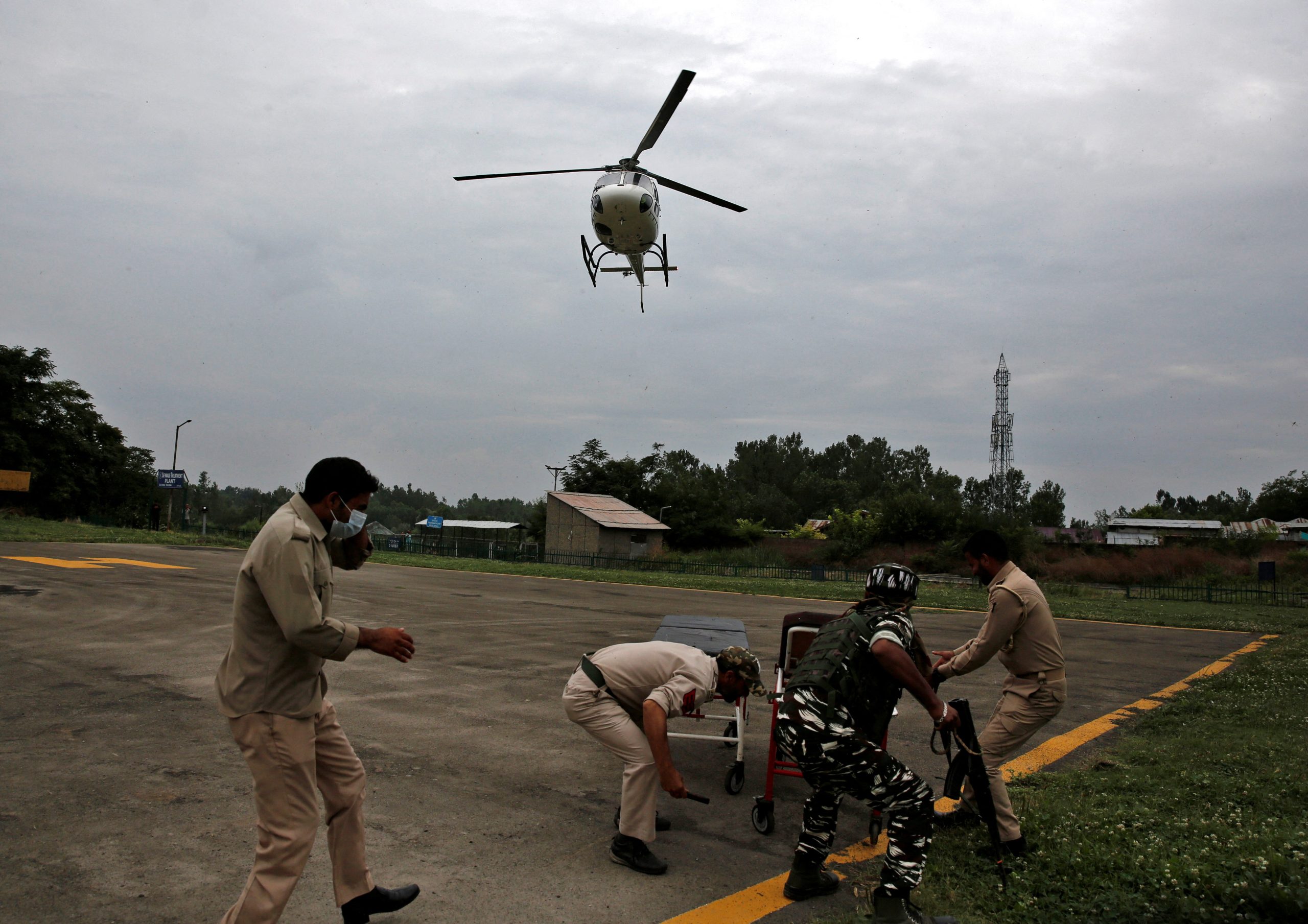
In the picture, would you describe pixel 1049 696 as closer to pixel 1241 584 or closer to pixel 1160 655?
pixel 1160 655

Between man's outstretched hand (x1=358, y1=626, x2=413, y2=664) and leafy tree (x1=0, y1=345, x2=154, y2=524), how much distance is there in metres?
63.2

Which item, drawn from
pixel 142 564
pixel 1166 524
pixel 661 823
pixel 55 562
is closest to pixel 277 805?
pixel 661 823

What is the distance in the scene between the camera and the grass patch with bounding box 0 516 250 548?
101 feet

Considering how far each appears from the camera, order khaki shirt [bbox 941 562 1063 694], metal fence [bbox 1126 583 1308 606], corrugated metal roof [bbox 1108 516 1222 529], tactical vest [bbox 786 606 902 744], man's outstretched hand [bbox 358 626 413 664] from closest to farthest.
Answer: man's outstretched hand [bbox 358 626 413 664]
tactical vest [bbox 786 606 902 744]
khaki shirt [bbox 941 562 1063 694]
metal fence [bbox 1126 583 1308 606]
corrugated metal roof [bbox 1108 516 1222 529]

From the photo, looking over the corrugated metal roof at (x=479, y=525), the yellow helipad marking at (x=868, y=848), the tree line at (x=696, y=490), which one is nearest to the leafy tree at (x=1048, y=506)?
the tree line at (x=696, y=490)

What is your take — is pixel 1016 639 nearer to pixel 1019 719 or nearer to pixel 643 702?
pixel 1019 719

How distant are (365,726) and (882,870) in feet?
16.6

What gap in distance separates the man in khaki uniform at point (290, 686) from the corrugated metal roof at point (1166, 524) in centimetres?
9907

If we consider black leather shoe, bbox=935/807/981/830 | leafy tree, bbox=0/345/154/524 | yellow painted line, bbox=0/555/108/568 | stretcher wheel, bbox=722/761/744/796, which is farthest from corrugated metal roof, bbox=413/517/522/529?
black leather shoe, bbox=935/807/981/830

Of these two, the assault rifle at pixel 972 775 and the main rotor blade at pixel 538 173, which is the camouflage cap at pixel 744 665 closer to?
the assault rifle at pixel 972 775

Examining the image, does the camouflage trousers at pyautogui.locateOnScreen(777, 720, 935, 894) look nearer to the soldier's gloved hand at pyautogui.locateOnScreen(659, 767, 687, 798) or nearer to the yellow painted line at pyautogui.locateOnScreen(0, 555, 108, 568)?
the soldier's gloved hand at pyautogui.locateOnScreen(659, 767, 687, 798)

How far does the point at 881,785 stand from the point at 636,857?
59.8 inches

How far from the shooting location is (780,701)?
16.3 feet

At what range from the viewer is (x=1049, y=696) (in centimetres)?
512
